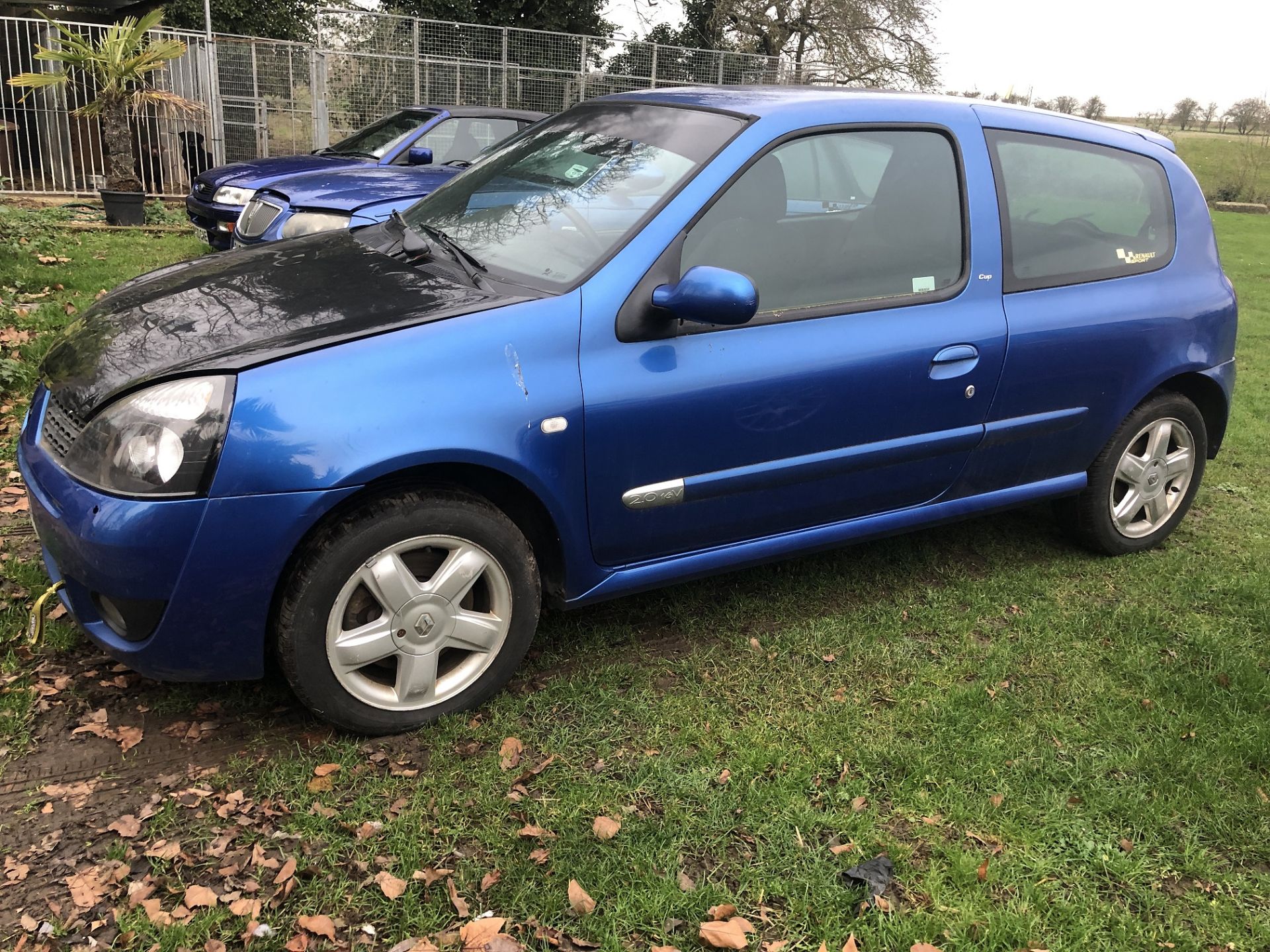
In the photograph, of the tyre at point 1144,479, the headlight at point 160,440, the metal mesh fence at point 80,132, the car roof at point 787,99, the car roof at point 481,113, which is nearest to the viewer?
the headlight at point 160,440

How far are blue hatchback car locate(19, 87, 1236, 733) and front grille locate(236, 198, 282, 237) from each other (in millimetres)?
3536

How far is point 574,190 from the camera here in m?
3.18

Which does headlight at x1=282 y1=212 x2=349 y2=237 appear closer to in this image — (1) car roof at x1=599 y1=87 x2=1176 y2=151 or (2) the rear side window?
(1) car roof at x1=599 y1=87 x2=1176 y2=151

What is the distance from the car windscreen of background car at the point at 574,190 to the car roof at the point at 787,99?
0.25 feet

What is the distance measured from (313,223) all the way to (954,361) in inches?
184

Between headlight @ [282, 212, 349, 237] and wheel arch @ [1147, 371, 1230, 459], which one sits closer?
wheel arch @ [1147, 371, 1230, 459]

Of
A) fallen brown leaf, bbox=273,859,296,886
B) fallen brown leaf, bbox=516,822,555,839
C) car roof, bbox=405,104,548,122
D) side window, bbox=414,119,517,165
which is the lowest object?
fallen brown leaf, bbox=516,822,555,839

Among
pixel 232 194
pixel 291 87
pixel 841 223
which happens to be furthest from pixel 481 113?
pixel 841 223

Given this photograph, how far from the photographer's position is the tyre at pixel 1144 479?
400 centimetres

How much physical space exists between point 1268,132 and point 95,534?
93.3ft

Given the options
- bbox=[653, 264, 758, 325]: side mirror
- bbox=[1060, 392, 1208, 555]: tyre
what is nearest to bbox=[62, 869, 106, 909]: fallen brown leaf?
bbox=[653, 264, 758, 325]: side mirror

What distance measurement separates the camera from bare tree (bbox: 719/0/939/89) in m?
22.3

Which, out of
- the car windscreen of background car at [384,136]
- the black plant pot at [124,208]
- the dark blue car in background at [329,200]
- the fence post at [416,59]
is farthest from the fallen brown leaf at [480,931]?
the fence post at [416,59]

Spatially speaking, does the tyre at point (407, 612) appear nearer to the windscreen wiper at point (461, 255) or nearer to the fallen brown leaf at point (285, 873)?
the fallen brown leaf at point (285, 873)
